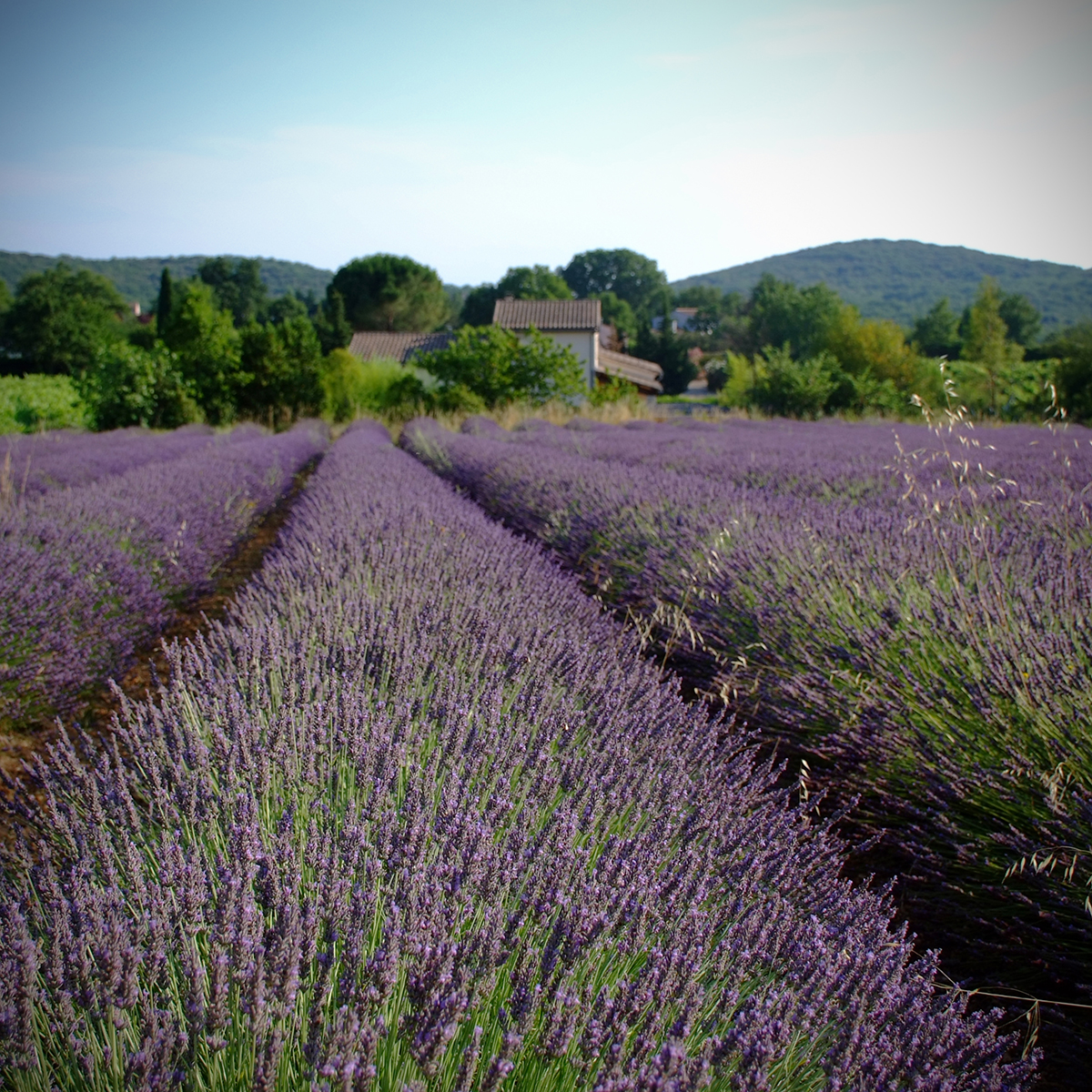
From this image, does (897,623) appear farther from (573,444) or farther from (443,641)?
(573,444)

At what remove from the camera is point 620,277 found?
331ft

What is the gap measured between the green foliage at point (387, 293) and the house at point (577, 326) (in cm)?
1807

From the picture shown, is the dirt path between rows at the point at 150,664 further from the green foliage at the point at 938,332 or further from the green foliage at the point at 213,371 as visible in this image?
the green foliage at the point at 938,332

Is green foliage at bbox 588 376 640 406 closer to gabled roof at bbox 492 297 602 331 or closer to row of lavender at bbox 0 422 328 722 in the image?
row of lavender at bbox 0 422 328 722

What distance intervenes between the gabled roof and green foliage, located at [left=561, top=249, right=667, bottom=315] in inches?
2570

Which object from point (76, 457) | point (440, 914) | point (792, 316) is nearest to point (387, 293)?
point (792, 316)

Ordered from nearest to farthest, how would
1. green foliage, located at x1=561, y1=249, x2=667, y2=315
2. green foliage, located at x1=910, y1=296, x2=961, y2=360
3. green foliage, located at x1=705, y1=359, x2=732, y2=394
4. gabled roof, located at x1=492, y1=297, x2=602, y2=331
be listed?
gabled roof, located at x1=492, y1=297, x2=602, y2=331, green foliage, located at x1=705, y1=359, x2=732, y2=394, green foliage, located at x1=910, y1=296, x2=961, y2=360, green foliage, located at x1=561, y1=249, x2=667, y2=315

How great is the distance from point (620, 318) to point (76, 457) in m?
68.9

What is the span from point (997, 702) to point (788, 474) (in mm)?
4030

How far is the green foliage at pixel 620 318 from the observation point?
6383 centimetres

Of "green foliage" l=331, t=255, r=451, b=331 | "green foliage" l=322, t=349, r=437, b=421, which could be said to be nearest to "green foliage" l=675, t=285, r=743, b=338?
"green foliage" l=331, t=255, r=451, b=331

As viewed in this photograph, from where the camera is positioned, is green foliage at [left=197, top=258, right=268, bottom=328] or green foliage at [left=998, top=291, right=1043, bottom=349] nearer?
green foliage at [left=998, top=291, right=1043, bottom=349]

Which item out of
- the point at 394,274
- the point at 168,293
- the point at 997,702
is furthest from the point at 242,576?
the point at 168,293

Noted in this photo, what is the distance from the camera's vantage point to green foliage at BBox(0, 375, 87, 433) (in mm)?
18406
